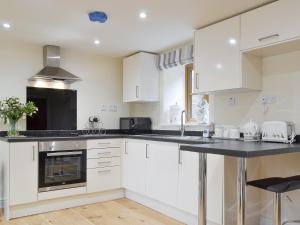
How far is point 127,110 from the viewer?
5020 mm

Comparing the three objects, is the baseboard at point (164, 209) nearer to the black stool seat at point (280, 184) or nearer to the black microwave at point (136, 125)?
the black microwave at point (136, 125)

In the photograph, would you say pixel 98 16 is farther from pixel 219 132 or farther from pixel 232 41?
pixel 219 132

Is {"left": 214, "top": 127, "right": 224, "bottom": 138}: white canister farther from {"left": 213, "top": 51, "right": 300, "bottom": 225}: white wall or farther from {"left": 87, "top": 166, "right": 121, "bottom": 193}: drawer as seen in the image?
{"left": 87, "top": 166, "right": 121, "bottom": 193}: drawer

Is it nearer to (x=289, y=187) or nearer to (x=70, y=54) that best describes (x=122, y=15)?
(x=70, y=54)

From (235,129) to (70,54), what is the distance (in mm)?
2776

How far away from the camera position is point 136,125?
14.5 feet

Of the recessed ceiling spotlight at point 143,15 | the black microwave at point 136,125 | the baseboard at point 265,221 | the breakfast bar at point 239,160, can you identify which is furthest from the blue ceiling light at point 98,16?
the baseboard at point 265,221

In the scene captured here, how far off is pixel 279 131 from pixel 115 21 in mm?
2065

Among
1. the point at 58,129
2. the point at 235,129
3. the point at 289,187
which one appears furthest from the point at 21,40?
the point at 289,187

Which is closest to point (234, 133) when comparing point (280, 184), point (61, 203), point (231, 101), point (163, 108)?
point (231, 101)

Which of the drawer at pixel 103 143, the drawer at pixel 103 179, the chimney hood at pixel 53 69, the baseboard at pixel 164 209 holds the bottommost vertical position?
the baseboard at pixel 164 209

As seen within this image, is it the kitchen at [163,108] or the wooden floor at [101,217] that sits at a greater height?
the kitchen at [163,108]

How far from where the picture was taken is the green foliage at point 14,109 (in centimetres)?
354

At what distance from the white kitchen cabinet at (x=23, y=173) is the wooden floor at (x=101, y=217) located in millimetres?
247
